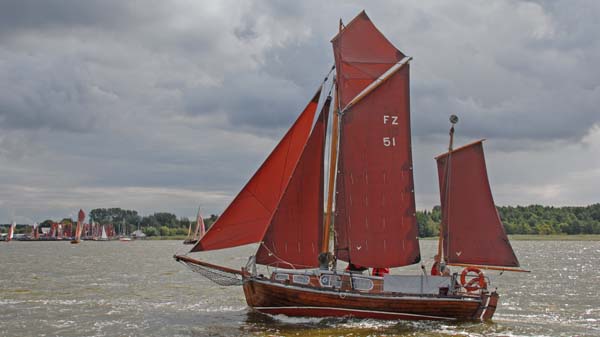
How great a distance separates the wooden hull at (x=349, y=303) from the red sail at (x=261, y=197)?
210 centimetres

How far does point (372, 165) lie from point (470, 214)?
5.41m

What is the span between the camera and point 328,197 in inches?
1207

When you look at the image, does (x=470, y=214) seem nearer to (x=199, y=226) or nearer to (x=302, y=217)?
(x=302, y=217)

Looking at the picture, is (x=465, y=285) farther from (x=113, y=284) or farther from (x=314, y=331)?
(x=113, y=284)

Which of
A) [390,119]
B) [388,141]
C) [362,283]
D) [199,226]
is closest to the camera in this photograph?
[362,283]

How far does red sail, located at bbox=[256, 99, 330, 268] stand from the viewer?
30141mm

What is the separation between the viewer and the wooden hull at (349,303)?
2931 centimetres

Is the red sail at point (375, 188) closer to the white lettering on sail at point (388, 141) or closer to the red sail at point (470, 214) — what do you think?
the white lettering on sail at point (388, 141)

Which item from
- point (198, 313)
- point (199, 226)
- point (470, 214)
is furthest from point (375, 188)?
point (199, 226)

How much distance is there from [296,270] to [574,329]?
492 inches

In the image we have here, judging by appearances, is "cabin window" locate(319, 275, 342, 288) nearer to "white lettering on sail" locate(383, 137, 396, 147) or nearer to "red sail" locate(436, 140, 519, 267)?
"red sail" locate(436, 140, 519, 267)

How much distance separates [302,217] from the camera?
30703 millimetres

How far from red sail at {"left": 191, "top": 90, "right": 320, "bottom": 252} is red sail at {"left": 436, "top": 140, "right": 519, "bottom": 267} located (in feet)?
23.0

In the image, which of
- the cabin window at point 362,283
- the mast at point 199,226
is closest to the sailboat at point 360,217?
the cabin window at point 362,283
